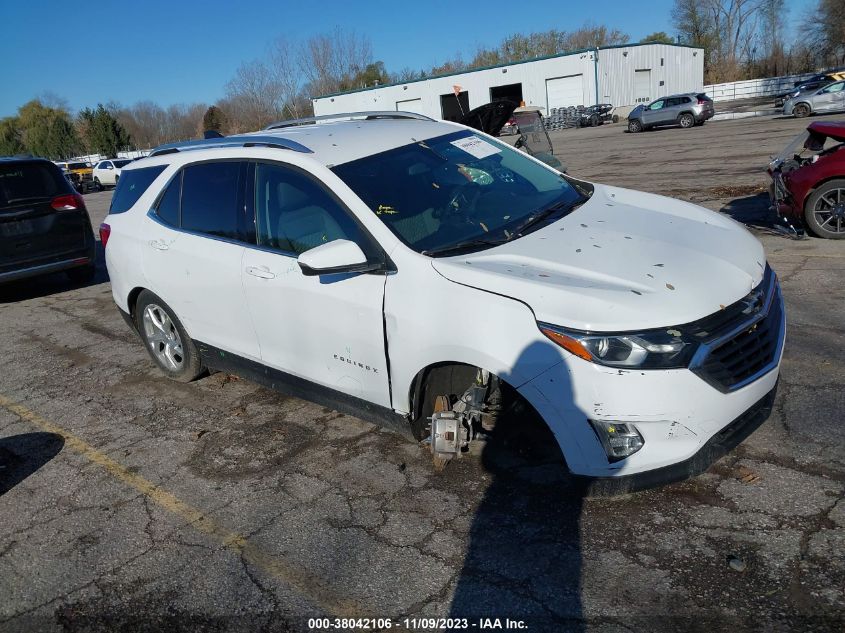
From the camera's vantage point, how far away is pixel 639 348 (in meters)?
2.78

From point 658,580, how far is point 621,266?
135 centimetres

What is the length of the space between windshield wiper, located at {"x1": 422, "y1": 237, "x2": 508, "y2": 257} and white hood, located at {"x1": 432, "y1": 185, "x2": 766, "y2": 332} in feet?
0.30

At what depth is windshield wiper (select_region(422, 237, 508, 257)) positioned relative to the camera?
3.41 m

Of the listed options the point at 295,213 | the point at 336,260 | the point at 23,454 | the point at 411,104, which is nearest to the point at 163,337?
the point at 23,454

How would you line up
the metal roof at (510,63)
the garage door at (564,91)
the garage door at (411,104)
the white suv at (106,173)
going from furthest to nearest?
the garage door at (411,104)
the garage door at (564,91)
the metal roof at (510,63)
the white suv at (106,173)

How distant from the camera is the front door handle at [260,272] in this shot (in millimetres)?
4004

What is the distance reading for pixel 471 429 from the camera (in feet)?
11.9

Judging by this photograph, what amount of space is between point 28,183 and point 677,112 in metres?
29.9

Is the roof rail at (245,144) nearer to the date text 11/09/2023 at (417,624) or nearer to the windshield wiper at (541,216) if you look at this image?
the windshield wiper at (541,216)

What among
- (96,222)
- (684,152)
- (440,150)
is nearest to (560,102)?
(684,152)

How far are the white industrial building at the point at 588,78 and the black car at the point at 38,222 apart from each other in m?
42.8

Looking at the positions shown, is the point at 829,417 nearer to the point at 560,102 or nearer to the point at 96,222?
the point at 96,222

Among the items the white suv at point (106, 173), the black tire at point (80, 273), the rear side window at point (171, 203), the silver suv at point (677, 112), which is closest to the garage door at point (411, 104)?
the white suv at point (106, 173)

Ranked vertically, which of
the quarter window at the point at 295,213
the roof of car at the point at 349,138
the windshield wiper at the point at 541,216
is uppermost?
the roof of car at the point at 349,138
